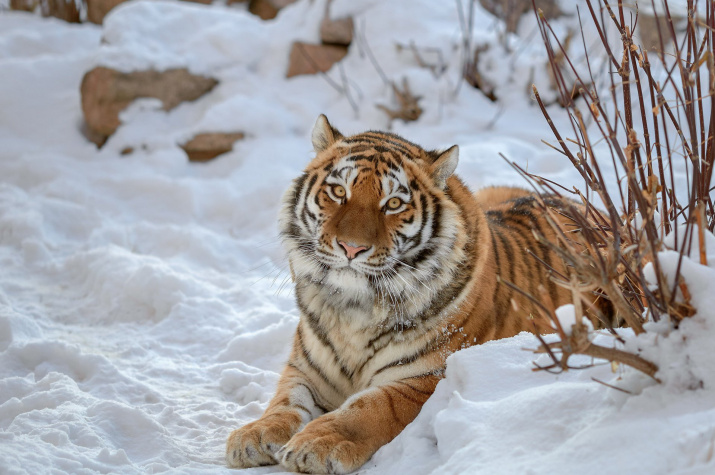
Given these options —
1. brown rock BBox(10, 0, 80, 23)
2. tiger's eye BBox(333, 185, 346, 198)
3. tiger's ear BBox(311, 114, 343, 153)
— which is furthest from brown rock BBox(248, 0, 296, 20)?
tiger's eye BBox(333, 185, 346, 198)

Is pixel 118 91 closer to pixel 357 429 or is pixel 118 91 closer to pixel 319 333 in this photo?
pixel 319 333

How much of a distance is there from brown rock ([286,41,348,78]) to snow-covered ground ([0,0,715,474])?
95 millimetres

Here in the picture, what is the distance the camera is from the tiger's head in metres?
2.32

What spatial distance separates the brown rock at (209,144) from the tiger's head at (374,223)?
322cm

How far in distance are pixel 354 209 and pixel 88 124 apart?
4208mm

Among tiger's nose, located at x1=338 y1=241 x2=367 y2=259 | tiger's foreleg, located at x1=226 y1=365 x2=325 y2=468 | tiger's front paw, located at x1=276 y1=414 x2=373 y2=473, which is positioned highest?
tiger's nose, located at x1=338 y1=241 x2=367 y2=259

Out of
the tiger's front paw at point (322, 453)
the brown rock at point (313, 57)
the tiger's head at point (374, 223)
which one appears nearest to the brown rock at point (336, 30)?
the brown rock at point (313, 57)

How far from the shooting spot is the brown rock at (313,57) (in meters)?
6.39

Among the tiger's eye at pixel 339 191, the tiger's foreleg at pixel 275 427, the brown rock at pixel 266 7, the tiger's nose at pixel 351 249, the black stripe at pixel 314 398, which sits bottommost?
the brown rock at pixel 266 7

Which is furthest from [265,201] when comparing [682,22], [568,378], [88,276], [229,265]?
[682,22]

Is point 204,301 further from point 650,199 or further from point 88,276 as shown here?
point 650,199

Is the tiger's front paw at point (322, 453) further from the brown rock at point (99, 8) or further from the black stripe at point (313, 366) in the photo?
the brown rock at point (99, 8)

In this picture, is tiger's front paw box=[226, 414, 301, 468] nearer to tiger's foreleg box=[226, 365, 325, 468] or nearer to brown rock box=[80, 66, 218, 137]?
tiger's foreleg box=[226, 365, 325, 468]

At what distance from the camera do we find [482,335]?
2439mm
